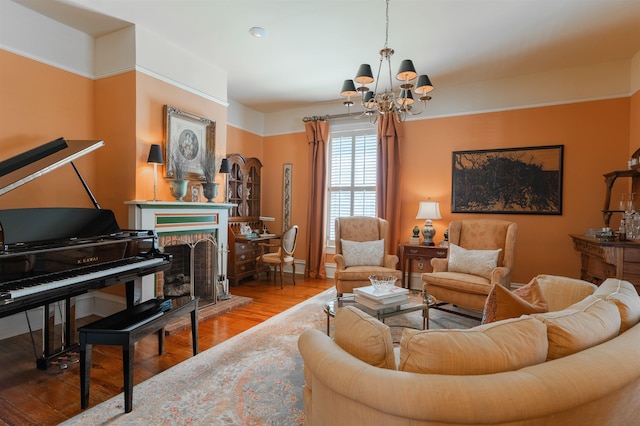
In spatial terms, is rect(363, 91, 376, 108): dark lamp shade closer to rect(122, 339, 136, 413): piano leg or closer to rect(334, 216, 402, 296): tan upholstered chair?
rect(334, 216, 402, 296): tan upholstered chair

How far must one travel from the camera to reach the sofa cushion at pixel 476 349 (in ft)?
3.34

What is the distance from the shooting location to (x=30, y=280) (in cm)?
204

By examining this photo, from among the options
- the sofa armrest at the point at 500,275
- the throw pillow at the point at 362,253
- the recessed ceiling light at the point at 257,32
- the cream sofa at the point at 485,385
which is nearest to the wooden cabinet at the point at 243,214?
the throw pillow at the point at 362,253

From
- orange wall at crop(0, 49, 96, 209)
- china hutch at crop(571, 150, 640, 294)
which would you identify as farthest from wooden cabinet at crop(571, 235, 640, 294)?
orange wall at crop(0, 49, 96, 209)

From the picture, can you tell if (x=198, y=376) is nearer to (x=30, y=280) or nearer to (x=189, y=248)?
(x=30, y=280)

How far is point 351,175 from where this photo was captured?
18.9ft

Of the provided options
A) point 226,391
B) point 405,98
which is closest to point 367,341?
point 226,391

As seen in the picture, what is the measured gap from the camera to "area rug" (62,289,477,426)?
1961mm

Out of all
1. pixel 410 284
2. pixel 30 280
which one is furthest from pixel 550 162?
pixel 30 280

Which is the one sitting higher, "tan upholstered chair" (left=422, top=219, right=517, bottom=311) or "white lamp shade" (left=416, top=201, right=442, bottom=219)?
"white lamp shade" (left=416, top=201, right=442, bottom=219)

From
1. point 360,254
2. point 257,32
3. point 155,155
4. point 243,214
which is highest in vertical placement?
point 257,32

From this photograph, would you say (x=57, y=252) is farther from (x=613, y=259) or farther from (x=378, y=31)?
(x=613, y=259)

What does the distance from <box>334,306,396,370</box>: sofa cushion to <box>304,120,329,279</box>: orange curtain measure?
178 inches

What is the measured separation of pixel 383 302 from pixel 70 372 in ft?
8.05
